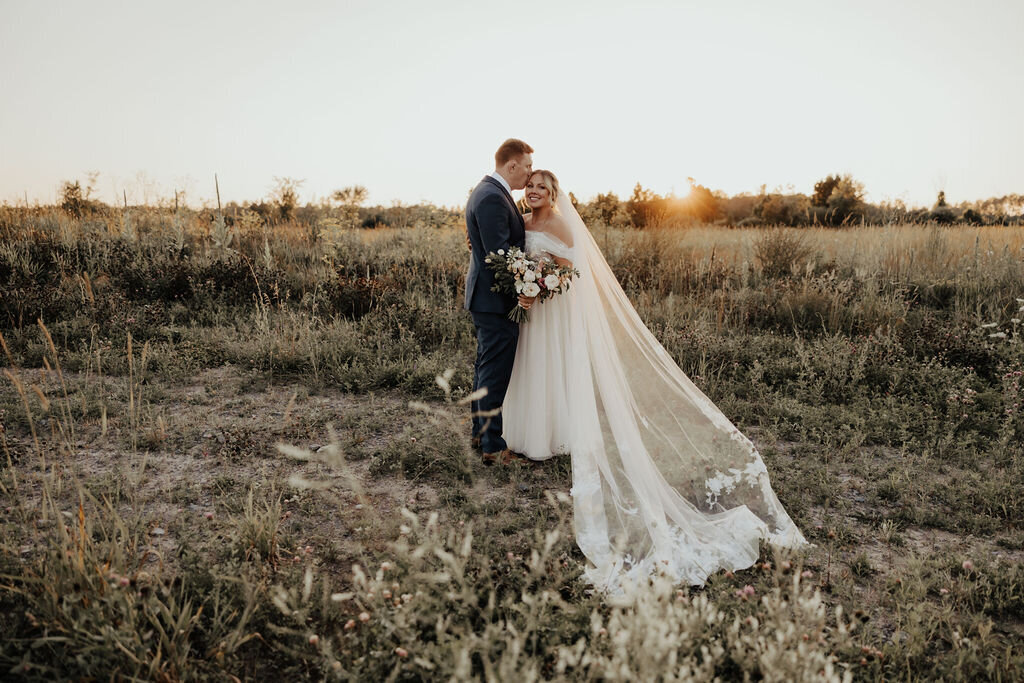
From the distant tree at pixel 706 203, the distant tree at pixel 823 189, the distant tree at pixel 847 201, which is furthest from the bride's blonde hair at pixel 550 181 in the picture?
the distant tree at pixel 823 189

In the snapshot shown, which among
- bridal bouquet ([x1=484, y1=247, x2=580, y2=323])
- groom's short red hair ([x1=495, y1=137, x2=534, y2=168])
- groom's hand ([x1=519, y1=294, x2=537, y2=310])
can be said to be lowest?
groom's hand ([x1=519, y1=294, x2=537, y2=310])

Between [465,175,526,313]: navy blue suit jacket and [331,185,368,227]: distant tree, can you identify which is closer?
[465,175,526,313]: navy blue suit jacket

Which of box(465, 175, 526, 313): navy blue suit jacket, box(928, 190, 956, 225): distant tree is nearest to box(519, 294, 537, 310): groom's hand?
box(465, 175, 526, 313): navy blue suit jacket

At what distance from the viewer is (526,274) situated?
4.14m

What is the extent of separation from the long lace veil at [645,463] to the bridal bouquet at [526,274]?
24 cm

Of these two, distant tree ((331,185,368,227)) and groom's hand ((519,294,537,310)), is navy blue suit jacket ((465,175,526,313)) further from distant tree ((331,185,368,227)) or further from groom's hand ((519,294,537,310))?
distant tree ((331,185,368,227))

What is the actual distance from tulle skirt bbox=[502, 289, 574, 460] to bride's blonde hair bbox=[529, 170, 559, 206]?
30.0 inches

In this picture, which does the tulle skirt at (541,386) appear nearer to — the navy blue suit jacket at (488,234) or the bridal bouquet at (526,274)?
the bridal bouquet at (526,274)

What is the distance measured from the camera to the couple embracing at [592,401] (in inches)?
143

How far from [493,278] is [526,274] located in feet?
1.19

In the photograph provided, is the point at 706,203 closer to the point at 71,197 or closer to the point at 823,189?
the point at 823,189

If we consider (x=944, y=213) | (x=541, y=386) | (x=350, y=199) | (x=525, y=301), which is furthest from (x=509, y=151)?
(x=944, y=213)

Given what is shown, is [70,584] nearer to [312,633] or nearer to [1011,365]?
[312,633]

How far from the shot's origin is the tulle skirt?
453cm
